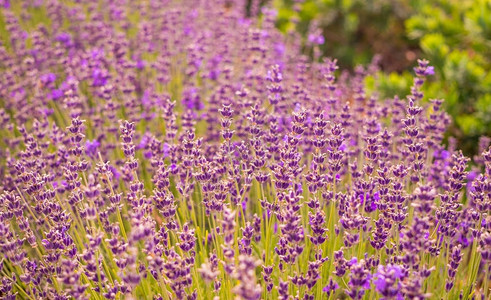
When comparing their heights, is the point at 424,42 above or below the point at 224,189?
above

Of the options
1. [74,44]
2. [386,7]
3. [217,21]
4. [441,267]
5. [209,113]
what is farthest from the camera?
[386,7]

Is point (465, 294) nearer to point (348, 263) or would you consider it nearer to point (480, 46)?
point (348, 263)

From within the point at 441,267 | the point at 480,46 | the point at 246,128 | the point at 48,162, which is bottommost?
the point at 441,267

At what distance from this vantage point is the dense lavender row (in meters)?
2.37

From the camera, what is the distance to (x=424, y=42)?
16.9 feet

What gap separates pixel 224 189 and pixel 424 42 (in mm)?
3375

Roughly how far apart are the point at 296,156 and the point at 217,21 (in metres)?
3.97

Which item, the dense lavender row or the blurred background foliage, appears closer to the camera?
the dense lavender row

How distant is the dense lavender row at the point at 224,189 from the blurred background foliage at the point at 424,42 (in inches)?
29.4

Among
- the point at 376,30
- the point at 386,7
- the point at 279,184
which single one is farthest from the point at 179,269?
the point at 376,30

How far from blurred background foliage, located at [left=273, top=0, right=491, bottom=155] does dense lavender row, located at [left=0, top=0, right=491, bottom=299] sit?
75 cm

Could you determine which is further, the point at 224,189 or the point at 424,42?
the point at 424,42

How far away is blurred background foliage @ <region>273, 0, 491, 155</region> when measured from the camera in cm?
482

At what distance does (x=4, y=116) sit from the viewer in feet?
12.9
